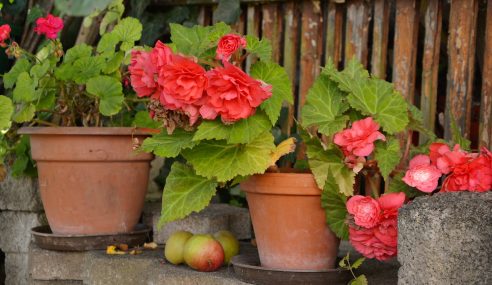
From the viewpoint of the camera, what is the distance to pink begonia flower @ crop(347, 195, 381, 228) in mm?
2230

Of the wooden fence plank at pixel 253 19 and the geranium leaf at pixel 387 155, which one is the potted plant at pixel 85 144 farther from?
the geranium leaf at pixel 387 155

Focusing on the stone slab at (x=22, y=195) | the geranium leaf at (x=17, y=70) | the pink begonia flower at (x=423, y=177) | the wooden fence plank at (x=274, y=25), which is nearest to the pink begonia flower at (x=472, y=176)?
the pink begonia flower at (x=423, y=177)

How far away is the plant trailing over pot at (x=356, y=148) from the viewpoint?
88.9 inches

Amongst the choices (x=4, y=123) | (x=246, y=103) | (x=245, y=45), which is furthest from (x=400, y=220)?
(x=4, y=123)

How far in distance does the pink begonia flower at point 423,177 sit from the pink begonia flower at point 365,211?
0.36 ft

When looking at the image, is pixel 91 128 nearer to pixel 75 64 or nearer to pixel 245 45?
pixel 75 64

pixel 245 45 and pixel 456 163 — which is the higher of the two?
pixel 245 45

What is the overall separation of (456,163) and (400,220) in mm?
269

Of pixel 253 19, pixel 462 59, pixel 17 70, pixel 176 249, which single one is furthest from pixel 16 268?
pixel 462 59

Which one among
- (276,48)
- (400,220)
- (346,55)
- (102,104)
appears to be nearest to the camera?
(400,220)

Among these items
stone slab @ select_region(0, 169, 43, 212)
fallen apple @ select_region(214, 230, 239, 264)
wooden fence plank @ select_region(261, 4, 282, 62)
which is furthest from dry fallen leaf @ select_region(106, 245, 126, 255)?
wooden fence plank @ select_region(261, 4, 282, 62)

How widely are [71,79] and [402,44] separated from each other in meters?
1.26

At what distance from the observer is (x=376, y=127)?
7.55 feet

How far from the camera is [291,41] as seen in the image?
3559 mm
